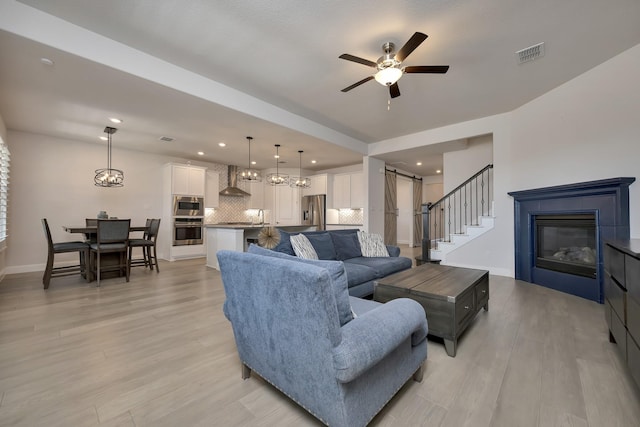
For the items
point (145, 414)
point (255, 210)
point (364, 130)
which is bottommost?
point (145, 414)

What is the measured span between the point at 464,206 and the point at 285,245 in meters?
4.81

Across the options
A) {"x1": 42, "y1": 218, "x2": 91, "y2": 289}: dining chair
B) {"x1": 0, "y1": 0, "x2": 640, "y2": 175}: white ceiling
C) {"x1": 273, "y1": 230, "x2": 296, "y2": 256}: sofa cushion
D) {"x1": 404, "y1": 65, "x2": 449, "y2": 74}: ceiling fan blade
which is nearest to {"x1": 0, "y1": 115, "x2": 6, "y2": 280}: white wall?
{"x1": 0, "y1": 0, "x2": 640, "y2": 175}: white ceiling

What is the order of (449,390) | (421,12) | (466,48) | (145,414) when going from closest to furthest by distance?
(145,414) → (449,390) → (421,12) → (466,48)

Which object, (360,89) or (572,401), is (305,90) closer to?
(360,89)

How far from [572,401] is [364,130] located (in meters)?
5.08

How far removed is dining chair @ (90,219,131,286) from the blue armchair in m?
3.76

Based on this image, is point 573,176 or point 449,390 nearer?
point 449,390

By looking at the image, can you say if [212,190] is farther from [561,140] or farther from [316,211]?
[561,140]

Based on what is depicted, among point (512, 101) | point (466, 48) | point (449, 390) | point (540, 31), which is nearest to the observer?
point (449, 390)

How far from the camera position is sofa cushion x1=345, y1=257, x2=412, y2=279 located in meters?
3.40

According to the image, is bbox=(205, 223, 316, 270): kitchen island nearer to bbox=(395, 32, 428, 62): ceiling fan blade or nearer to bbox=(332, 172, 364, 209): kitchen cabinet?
bbox=(332, 172, 364, 209): kitchen cabinet

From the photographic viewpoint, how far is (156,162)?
6871 mm

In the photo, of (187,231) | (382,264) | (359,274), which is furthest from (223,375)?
(187,231)

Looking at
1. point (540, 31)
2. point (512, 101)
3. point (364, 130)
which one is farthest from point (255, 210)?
point (540, 31)
